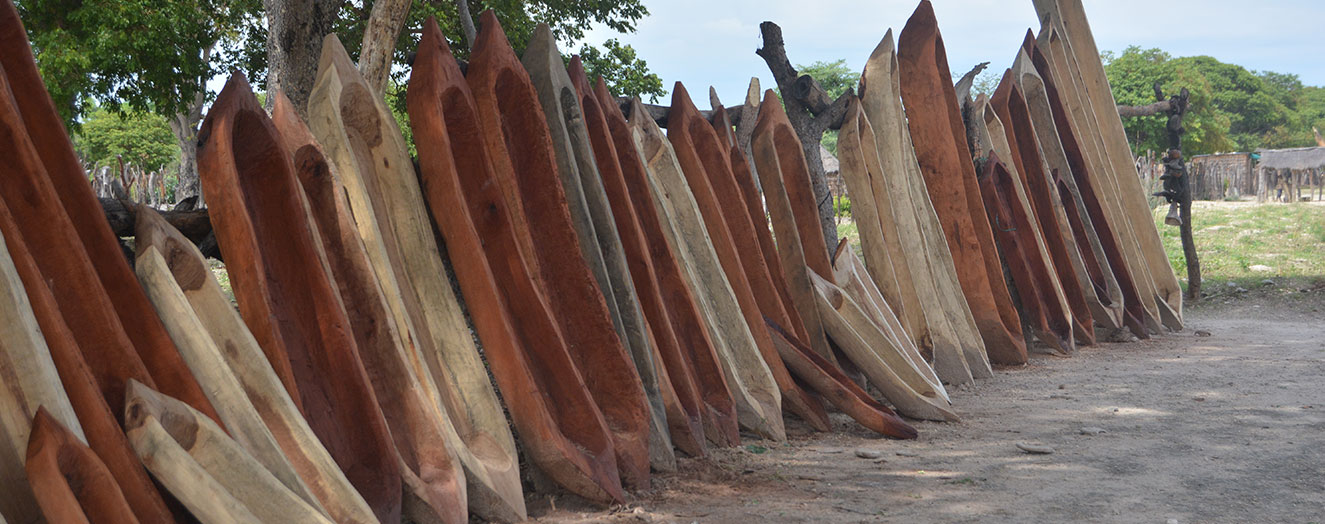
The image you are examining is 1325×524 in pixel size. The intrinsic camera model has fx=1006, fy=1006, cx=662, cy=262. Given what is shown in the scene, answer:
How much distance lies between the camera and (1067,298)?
702 centimetres

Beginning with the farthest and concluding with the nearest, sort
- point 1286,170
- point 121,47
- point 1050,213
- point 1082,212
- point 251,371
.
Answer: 1. point 1286,170
2. point 121,47
3. point 1082,212
4. point 1050,213
5. point 251,371

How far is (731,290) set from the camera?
14.6 feet

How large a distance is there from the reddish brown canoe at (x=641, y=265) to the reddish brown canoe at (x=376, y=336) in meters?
1.12

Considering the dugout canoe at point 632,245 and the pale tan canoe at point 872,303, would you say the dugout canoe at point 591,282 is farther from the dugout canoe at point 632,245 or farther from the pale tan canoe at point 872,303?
the pale tan canoe at point 872,303

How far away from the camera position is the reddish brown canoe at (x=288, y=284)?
9.11ft

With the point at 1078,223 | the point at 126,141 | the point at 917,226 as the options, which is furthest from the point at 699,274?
the point at 126,141

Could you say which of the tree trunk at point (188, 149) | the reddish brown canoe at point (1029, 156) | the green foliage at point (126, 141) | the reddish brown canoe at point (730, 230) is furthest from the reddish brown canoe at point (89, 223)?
the green foliage at point (126, 141)

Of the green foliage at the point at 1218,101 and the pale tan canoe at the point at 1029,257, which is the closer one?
the pale tan canoe at the point at 1029,257

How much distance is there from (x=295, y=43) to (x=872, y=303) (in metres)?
6.59

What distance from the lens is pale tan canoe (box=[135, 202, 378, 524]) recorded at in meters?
2.56

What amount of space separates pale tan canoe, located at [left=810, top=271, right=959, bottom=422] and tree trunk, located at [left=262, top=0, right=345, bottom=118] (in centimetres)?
618

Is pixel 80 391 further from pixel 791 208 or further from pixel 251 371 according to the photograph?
pixel 791 208

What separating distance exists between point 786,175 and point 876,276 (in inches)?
34.5

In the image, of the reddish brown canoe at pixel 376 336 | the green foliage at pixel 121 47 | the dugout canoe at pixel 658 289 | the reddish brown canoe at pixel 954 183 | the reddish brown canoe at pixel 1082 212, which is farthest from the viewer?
the green foliage at pixel 121 47
